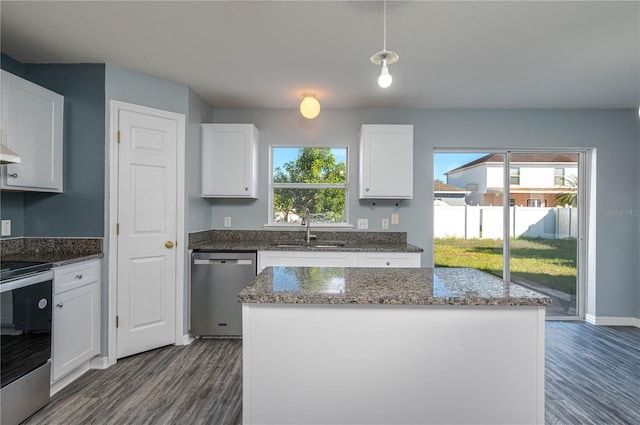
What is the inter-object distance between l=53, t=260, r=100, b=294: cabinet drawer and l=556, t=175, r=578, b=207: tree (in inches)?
189

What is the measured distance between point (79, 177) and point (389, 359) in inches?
107

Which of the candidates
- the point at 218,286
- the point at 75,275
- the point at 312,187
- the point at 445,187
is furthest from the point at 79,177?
the point at 445,187

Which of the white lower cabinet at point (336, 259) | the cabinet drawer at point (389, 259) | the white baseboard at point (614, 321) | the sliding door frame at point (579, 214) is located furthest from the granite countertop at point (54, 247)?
the white baseboard at point (614, 321)

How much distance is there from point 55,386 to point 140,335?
0.64 meters

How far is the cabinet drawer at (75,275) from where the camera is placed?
84.9 inches

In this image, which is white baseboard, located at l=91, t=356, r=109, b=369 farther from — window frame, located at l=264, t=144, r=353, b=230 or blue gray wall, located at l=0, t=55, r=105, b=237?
window frame, located at l=264, t=144, r=353, b=230

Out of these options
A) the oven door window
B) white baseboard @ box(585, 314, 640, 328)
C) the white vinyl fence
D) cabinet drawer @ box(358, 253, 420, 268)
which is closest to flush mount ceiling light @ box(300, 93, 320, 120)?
cabinet drawer @ box(358, 253, 420, 268)

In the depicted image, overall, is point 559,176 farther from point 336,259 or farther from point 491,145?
point 336,259

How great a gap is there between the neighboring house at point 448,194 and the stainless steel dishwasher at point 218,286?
2207mm

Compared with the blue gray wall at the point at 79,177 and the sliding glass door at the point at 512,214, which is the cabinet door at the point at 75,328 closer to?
the blue gray wall at the point at 79,177

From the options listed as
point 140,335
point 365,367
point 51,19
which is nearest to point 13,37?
point 51,19

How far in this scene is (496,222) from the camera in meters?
3.79

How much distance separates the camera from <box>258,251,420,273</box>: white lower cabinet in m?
3.06

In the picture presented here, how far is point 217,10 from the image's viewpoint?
76.5 inches
